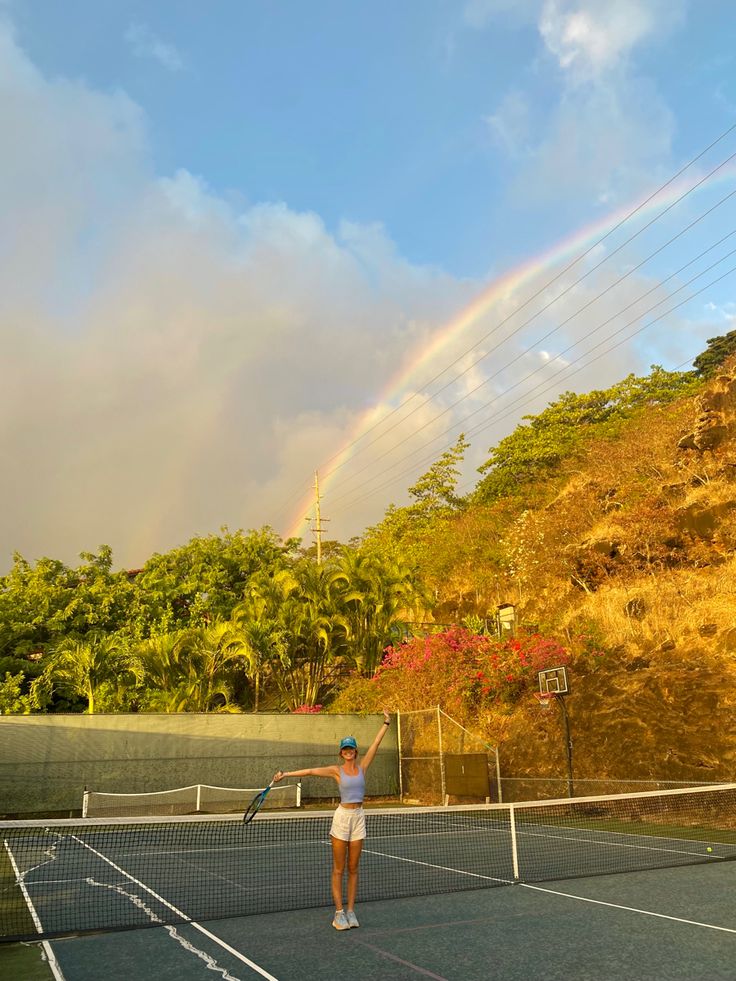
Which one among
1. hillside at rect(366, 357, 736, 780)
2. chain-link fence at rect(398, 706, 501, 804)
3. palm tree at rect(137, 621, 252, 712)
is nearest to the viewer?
hillside at rect(366, 357, 736, 780)

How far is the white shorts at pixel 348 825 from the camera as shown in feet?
25.1

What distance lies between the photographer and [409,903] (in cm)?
925

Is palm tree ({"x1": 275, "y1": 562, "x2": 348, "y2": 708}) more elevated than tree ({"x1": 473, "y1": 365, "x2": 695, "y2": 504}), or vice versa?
tree ({"x1": 473, "y1": 365, "x2": 695, "y2": 504})

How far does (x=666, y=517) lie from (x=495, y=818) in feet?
57.6

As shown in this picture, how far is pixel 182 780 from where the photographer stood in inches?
992

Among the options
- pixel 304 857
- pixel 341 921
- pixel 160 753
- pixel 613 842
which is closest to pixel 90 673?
pixel 160 753

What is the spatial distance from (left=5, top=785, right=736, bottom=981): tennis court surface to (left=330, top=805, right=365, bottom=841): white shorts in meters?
0.92

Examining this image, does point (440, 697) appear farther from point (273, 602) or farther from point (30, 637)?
point (30, 637)

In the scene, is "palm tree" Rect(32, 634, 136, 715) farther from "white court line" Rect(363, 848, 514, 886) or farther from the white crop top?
the white crop top

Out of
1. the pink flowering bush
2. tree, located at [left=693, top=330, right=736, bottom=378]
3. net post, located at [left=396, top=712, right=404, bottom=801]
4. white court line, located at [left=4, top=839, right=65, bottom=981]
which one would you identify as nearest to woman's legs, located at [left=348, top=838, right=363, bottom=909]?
white court line, located at [left=4, top=839, right=65, bottom=981]

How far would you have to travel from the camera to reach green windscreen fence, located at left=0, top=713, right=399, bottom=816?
23.5 m

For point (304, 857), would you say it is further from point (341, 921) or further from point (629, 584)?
point (629, 584)

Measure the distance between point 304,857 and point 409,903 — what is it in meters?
5.80

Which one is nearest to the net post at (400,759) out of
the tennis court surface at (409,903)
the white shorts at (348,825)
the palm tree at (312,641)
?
the palm tree at (312,641)
